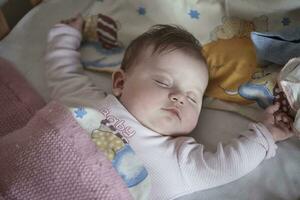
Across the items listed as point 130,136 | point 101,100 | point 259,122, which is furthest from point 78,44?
point 259,122

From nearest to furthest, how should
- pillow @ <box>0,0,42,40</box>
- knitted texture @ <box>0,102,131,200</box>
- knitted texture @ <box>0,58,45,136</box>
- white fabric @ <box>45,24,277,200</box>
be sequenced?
knitted texture @ <box>0,102,131,200</box> < white fabric @ <box>45,24,277,200</box> < knitted texture @ <box>0,58,45,136</box> < pillow @ <box>0,0,42,40</box>

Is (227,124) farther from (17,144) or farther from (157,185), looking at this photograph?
(17,144)

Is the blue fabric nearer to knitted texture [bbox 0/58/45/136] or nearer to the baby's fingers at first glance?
the baby's fingers

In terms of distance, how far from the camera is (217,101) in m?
1.01

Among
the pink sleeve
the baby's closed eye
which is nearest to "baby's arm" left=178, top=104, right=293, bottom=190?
the baby's closed eye

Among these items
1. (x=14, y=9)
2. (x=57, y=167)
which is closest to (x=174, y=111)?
(x=57, y=167)

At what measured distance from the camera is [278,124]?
925 millimetres

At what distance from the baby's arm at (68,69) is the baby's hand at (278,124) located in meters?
0.34

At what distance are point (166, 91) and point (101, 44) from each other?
31 centimetres

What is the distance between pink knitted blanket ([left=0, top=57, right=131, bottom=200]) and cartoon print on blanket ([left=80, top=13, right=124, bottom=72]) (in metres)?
0.31

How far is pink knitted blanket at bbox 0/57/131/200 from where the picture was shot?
2.54ft

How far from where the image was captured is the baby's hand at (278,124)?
0.92m

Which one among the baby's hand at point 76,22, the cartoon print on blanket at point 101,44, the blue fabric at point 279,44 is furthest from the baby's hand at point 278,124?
the baby's hand at point 76,22

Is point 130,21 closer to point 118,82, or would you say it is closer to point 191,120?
point 118,82
